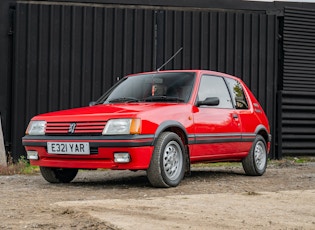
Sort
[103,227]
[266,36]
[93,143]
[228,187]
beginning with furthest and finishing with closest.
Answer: [266,36]
[228,187]
[93,143]
[103,227]

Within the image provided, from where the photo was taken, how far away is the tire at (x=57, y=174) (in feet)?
24.3

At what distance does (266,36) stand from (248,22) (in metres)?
0.55

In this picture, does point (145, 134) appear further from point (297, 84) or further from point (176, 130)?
point (297, 84)

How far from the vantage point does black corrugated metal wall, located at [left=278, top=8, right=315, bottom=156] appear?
13.6 metres

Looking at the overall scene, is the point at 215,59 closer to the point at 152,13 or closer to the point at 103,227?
the point at 152,13

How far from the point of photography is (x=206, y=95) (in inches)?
307

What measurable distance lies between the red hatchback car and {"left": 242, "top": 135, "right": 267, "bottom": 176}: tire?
0.02 meters

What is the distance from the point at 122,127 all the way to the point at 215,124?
1.69 m

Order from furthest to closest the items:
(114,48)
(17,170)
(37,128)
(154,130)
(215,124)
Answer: (114,48) < (17,170) < (215,124) < (37,128) < (154,130)

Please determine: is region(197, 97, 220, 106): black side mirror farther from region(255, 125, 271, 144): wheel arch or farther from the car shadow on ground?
region(255, 125, 271, 144): wheel arch

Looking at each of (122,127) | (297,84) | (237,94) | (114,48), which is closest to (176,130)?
(122,127)

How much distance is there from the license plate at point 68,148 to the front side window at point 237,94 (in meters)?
2.71

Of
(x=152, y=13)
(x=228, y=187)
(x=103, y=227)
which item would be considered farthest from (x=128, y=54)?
(x=103, y=227)

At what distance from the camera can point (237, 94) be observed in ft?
28.2
